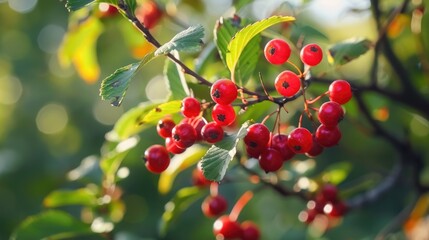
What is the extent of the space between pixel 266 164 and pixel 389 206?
289cm

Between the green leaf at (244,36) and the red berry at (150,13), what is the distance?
4.17 ft

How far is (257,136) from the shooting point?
1.53m

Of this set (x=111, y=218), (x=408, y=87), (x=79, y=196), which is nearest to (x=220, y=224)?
(x=111, y=218)

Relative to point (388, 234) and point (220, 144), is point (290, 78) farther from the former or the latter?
point (388, 234)

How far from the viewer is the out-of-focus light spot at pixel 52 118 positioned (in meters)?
6.97

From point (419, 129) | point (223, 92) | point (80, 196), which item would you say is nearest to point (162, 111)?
point (223, 92)

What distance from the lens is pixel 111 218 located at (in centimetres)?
226

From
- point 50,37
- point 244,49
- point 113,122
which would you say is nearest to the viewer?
point 244,49

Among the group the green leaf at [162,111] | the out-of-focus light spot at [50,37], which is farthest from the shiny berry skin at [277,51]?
the out-of-focus light spot at [50,37]

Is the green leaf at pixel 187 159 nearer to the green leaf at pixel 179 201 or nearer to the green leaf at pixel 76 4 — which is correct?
the green leaf at pixel 179 201

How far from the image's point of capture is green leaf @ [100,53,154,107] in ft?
4.84

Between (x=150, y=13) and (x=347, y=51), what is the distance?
122cm

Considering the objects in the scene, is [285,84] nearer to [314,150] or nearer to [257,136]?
[257,136]

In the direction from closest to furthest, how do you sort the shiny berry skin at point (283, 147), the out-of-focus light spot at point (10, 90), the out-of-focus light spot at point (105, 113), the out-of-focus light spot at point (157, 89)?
the shiny berry skin at point (283, 147) → the out-of-focus light spot at point (157, 89) → the out-of-focus light spot at point (105, 113) → the out-of-focus light spot at point (10, 90)
